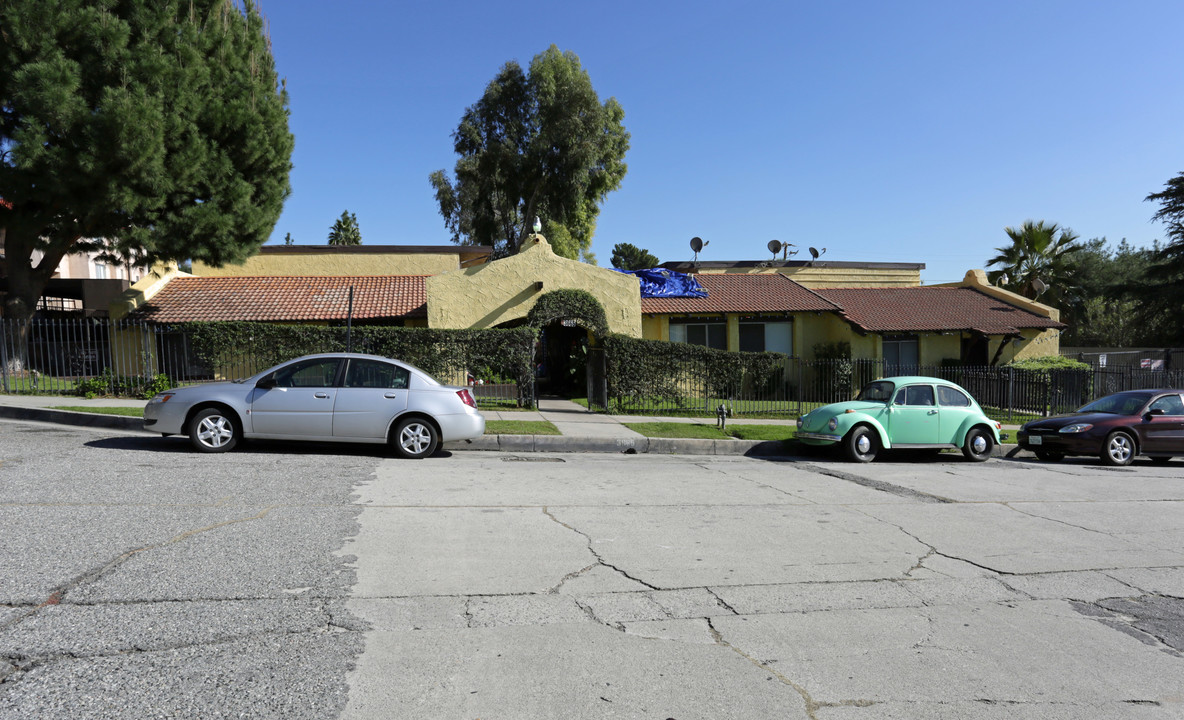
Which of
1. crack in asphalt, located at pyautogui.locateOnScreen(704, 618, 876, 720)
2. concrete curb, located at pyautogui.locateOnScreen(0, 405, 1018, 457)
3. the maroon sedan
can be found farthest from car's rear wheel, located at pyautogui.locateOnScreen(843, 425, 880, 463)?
crack in asphalt, located at pyautogui.locateOnScreen(704, 618, 876, 720)

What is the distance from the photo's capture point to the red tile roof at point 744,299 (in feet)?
82.7

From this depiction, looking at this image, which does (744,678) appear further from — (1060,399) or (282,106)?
(282,106)

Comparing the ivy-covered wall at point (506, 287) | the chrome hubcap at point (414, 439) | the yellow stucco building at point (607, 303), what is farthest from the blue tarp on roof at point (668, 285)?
the chrome hubcap at point (414, 439)

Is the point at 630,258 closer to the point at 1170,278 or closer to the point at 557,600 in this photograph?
the point at 1170,278

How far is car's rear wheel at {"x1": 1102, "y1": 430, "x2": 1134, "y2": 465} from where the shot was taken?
45.2ft

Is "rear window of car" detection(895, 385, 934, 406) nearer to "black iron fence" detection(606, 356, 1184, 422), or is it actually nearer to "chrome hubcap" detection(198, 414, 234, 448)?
"black iron fence" detection(606, 356, 1184, 422)

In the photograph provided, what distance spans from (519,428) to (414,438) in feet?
11.0

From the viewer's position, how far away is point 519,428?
1366 centimetres

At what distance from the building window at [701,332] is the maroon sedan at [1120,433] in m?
12.3

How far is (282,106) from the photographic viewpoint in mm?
23422

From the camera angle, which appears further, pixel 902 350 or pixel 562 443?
pixel 902 350

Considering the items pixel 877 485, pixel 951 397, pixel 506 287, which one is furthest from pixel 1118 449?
pixel 506 287

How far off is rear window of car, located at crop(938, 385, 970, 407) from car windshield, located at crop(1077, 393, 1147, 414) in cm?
354

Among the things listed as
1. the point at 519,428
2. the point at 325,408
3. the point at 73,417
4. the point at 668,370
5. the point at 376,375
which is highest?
the point at 376,375
